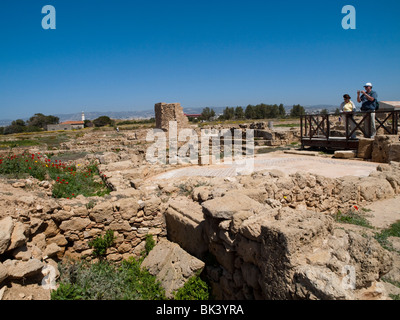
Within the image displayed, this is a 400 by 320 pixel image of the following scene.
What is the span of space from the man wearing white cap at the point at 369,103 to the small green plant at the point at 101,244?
10.2 metres

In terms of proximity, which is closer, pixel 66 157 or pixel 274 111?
pixel 66 157

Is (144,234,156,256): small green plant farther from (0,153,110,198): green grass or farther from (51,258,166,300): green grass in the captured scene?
(0,153,110,198): green grass

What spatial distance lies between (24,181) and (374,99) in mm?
11898

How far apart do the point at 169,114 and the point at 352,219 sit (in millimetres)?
16372

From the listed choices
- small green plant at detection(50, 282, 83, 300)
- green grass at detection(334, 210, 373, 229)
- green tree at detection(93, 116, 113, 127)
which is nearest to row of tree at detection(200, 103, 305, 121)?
green tree at detection(93, 116, 113, 127)

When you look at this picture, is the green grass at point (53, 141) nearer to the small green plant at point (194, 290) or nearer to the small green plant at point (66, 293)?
the small green plant at point (66, 293)

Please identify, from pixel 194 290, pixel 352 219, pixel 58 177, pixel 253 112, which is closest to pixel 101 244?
pixel 194 290

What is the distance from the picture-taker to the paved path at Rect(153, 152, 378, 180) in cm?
849

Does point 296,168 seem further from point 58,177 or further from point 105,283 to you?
point 58,177

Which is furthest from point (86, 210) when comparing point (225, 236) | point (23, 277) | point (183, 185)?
point (225, 236)

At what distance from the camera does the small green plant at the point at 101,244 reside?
5164 mm

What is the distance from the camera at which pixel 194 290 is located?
407 cm
